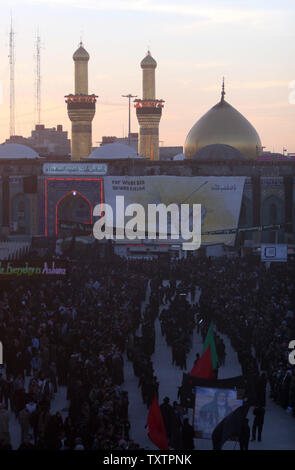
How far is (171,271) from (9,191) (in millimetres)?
17003

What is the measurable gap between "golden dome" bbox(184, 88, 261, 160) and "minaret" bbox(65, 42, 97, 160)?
20.6 feet

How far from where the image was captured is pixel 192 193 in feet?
148

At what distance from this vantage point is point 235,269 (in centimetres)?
3170

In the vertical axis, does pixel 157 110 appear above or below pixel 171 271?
above

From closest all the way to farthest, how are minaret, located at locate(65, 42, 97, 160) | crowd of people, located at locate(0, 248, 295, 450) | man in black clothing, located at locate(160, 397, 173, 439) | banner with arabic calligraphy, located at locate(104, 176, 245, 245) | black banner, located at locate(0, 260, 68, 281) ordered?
1. crowd of people, located at locate(0, 248, 295, 450)
2. man in black clothing, located at locate(160, 397, 173, 439)
3. black banner, located at locate(0, 260, 68, 281)
4. banner with arabic calligraphy, located at locate(104, 176, 245, 245)
5. minaret, located at locate(65, 42, 97, 160)

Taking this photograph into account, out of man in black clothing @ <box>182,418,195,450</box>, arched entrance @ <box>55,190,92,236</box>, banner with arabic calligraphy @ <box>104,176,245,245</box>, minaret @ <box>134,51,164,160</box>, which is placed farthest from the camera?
minaret @ <box>134,51,164,160</box>

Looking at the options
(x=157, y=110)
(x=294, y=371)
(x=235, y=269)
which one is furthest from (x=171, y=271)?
(x=157, y=110)

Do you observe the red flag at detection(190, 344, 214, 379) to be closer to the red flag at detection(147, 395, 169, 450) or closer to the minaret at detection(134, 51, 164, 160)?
the red flag at detection(147, 395, 169, 450)

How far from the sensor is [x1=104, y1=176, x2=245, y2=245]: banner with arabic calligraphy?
44.6 m

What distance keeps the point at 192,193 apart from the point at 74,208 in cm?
600

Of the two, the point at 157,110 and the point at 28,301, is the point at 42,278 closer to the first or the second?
the point at 28,301

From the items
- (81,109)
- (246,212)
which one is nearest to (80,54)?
(81,109)

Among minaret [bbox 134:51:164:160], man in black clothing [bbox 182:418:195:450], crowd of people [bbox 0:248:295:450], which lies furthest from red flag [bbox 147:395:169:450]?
minaret [bbox 134:51:164:160]

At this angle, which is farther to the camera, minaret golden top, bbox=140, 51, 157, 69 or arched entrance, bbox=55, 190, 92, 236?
minaret golden top, bbox=140, 51, 157, 69
